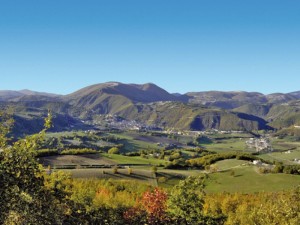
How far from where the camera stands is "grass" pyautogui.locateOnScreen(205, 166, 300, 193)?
128 metres

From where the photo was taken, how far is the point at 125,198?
344 feet

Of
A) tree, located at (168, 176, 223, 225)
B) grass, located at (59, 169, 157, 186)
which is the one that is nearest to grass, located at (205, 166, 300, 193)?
grass, located at (59, 169, 157, 186)

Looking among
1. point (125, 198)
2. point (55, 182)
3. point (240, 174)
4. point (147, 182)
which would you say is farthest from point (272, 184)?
point (55, 182)

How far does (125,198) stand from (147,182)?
28.9 m

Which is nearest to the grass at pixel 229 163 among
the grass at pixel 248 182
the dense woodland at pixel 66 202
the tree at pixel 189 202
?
the grass at pixel 248 182

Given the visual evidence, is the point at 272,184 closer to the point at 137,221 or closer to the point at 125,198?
the point at 125,198

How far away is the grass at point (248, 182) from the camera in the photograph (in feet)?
420

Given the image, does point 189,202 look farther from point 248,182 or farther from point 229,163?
point 229,163

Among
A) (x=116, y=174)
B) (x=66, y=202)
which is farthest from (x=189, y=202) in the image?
(x=116, y=174)

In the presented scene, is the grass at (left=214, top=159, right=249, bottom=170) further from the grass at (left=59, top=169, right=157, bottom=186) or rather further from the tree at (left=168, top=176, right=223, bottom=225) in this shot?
the tree at (left=168, top=176, right=223, bottom=225)

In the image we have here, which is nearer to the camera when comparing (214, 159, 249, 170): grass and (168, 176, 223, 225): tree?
(168, 176, 223, 225): tree

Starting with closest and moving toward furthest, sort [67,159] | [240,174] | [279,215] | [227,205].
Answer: [279,215]
[227,205]
[240,174]
[67,159]

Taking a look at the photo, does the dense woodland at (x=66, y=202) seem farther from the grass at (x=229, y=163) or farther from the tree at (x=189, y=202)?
the grass at (x=229, y=163)

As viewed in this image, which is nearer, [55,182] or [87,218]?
[55,182]
